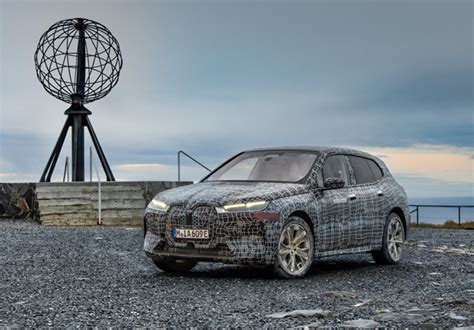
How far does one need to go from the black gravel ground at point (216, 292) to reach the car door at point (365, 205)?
0.49m

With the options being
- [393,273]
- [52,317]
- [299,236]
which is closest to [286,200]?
[299,236]

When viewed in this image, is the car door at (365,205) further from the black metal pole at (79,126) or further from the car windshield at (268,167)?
the black metal pole at (79,126)

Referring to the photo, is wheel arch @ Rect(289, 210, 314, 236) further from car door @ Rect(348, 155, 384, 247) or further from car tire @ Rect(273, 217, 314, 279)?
car door @ Rect(348, 155, 384, 247)

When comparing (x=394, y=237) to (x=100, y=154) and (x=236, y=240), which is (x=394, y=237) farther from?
(x=100, y=154)

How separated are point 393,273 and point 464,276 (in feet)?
2.95

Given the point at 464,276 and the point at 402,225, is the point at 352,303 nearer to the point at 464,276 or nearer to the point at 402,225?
the point at 464,276

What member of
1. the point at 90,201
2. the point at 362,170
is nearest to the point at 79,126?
the point at 90,201

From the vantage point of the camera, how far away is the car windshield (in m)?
9.07

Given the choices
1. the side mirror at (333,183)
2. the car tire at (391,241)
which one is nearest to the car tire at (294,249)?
the side mirror at (333,183)

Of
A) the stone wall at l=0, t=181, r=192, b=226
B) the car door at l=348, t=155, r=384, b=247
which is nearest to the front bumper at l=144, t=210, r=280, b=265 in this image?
the car door at l=348, t=155, r=384, b=247

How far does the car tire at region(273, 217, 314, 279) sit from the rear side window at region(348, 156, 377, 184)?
1.81 meters

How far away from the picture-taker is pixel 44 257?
35.4 feet

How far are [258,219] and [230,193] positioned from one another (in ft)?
1.71

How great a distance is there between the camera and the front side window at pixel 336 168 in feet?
30.6
